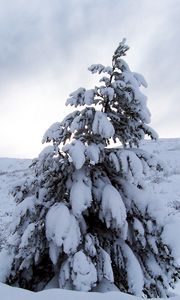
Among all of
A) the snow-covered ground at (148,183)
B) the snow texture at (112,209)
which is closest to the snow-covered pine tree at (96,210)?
the snow texture at (112,209)

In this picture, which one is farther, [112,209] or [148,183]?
[148,183]

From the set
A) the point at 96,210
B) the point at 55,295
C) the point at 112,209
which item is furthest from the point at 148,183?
the point at 55,295

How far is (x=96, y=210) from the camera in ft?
19.0

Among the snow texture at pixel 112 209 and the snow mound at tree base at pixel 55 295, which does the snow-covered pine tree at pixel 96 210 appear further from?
the snow mound at tree base at pixel 55 295

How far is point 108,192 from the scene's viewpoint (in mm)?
5574

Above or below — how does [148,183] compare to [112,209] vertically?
below

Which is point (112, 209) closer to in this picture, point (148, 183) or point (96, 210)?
point (96, 210)

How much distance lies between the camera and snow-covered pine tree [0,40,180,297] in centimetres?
A: 533

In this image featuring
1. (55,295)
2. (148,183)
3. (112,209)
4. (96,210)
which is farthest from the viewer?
(148,183)

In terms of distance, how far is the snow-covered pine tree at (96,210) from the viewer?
533 centimetres

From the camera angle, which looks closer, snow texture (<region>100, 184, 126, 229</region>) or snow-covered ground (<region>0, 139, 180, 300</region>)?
A: snow-covered ground (<region>0, 139, 180, 300</region>)

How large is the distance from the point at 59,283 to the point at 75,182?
1.36m

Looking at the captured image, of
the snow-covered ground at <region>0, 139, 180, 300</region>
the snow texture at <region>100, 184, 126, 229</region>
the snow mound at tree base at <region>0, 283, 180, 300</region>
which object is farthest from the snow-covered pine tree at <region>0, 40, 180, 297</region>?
the snow mound at tree base at <region>0, 283, 180, 300</region>

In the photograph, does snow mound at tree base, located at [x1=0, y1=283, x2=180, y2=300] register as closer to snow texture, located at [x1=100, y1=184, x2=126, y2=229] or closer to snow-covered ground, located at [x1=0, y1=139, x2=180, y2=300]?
snow-covered ground, located at [x1=0, y1=139, x2=180, y2=300]
